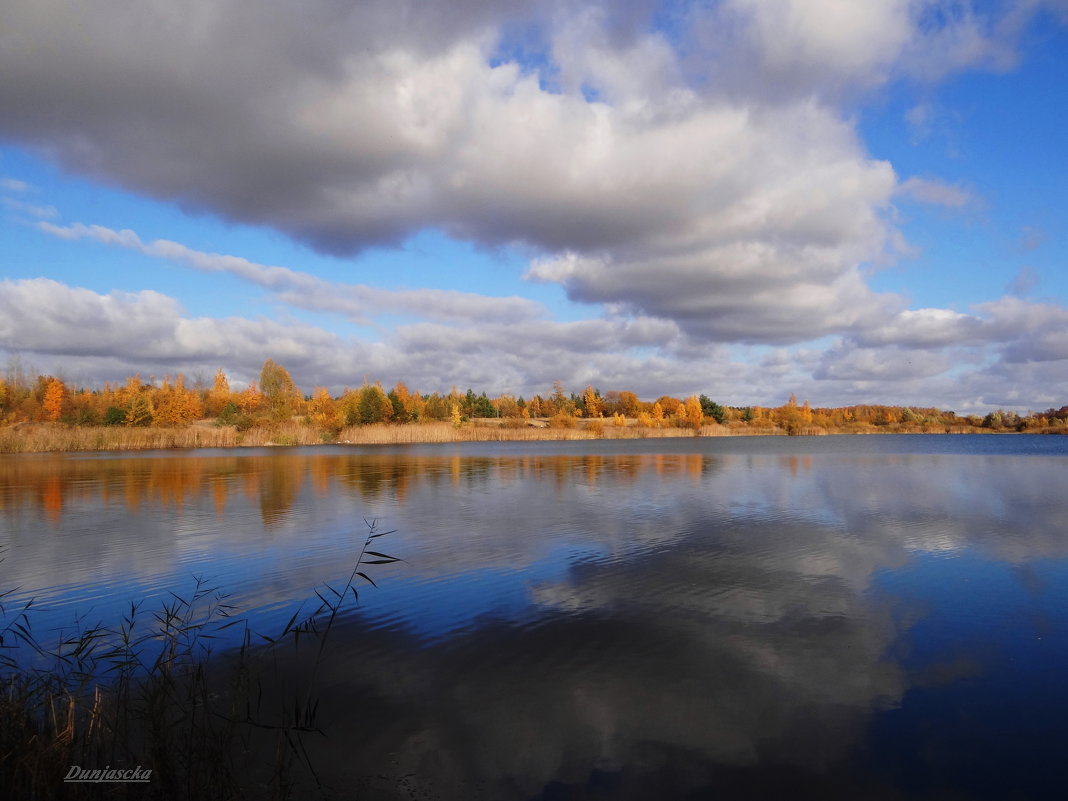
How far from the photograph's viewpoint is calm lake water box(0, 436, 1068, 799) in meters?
4.89

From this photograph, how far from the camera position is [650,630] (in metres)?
7.79

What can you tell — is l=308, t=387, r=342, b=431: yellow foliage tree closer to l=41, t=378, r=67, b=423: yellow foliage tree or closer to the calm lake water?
l=41, t=378, r=67, b=423: yellow foliage tree

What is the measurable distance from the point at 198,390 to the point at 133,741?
11588 cm

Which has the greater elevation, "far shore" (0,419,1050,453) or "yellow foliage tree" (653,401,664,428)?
"yellow foliage tree" (653,401,664,428)

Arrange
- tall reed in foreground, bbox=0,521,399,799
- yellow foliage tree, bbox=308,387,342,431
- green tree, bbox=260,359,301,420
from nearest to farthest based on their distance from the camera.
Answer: tall reed in foreground, bbox=0,521,399,799
yellow foliage tree, bbox=308,387,342,431
green tree, bbox=260,359,301,420

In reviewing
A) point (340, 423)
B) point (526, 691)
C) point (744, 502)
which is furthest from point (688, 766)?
point (340, 423)

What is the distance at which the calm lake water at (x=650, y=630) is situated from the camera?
489cm

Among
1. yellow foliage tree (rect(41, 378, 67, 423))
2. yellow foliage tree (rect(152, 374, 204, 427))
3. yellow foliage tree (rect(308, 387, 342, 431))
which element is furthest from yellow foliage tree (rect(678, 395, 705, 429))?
yellow foliage tree (rect(41, 378, 67, 423))

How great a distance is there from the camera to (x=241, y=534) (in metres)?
14.4

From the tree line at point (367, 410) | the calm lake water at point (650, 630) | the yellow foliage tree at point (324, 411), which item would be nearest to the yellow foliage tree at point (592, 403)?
the tree line at point (367, 410)

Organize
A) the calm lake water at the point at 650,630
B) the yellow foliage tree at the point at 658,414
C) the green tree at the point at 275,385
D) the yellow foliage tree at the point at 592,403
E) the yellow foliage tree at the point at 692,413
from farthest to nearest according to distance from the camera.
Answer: the yellow foliage tree at the point at 592,403 < the yellow foliage tree at the point at 658,414 < the yellow foliage tree at the point at 692,413 < the green tree at the point at 275,385 < the calm lake water at the point at 650,630

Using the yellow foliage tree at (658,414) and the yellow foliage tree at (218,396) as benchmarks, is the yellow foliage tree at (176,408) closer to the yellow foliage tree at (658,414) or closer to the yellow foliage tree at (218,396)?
the yellow foliage tree at (218,396)

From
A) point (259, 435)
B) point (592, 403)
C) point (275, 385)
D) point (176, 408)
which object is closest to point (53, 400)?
point (176, 408)
